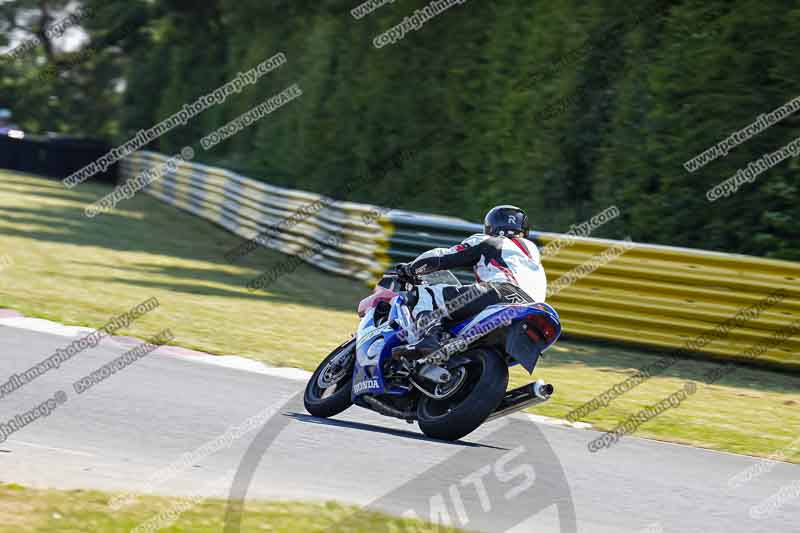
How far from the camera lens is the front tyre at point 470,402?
860 centimetres

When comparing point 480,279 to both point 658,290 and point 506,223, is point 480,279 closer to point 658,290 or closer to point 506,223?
point 506,223

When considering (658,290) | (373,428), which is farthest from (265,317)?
(373,428)

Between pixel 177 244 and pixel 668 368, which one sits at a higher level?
pixel 177 244

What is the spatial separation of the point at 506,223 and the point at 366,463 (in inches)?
85.8

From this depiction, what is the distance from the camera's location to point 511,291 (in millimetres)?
9094

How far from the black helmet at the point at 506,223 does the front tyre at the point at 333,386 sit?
133 cm

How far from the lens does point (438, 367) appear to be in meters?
8.91

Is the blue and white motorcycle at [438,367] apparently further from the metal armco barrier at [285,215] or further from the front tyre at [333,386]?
the metal armco barrier at [285,215]

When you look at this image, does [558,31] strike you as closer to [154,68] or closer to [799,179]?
[799,179]

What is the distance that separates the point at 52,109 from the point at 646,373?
6081cm

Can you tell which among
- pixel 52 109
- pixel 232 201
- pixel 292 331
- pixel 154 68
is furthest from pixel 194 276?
pixel 52 109

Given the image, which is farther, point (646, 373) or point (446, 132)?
point (446, 132)

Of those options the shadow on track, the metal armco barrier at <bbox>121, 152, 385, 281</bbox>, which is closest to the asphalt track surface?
the shadow on track

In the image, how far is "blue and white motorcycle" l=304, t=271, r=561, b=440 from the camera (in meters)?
8.70
